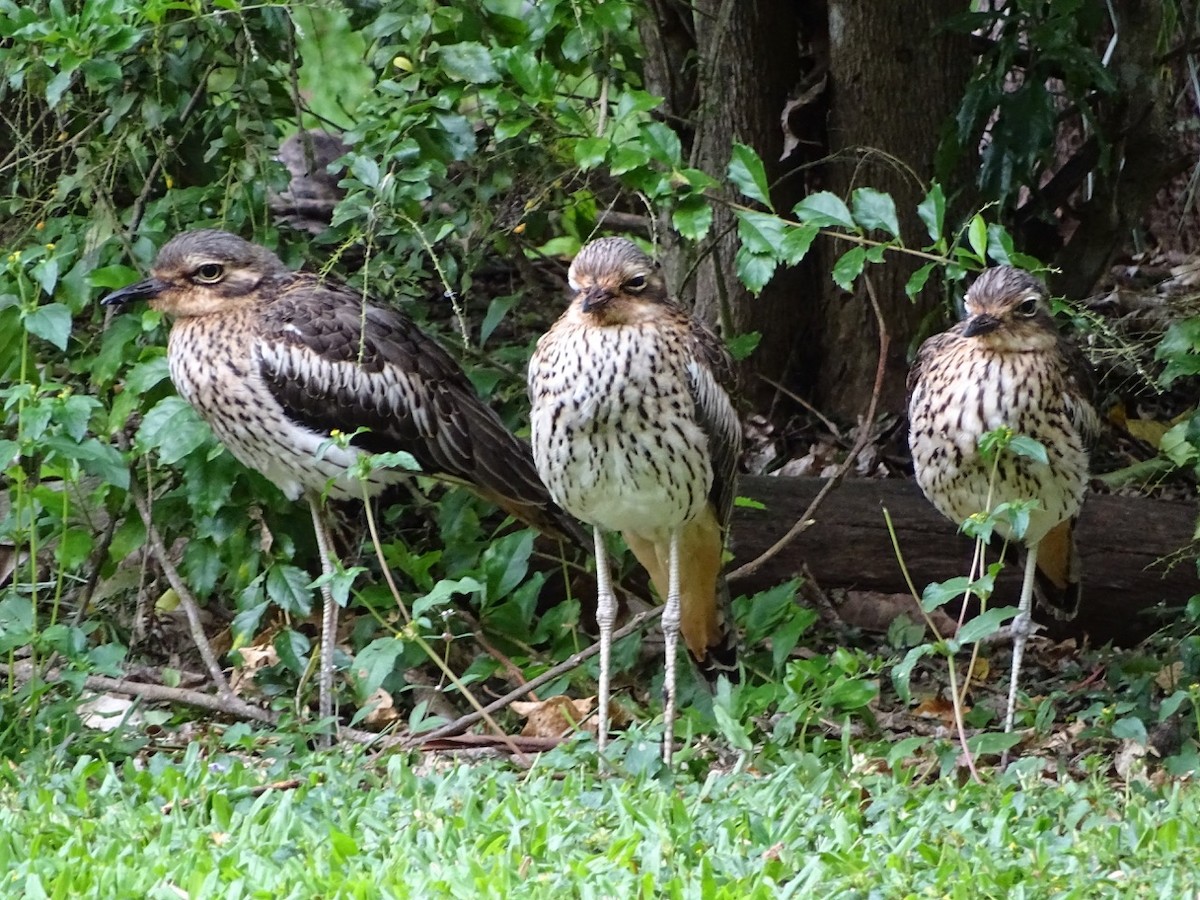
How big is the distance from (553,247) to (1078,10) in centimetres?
263

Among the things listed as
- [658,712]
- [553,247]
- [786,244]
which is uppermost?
[786,244]

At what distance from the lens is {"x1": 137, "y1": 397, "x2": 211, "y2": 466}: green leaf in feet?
19.7

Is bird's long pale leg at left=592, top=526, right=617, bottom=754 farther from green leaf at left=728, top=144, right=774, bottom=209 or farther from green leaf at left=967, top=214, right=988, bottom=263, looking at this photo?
green leaf at left=967, top=214, right=988, bottom=263

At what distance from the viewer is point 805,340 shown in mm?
7730

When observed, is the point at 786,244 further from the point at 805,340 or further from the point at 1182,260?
the point at 1182,260

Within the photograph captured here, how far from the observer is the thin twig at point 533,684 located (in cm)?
545

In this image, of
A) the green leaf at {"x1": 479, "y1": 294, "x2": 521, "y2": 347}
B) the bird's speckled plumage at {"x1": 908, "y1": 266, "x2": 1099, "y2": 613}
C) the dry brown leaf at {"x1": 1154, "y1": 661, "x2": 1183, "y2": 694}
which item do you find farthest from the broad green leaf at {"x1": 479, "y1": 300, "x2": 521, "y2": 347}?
the dry brown leaf at {"x1": 1154, "y1": 661, "x2": 1183, "y2": 694}

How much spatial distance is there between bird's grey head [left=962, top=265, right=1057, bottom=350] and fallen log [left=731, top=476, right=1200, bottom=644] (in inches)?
51.7

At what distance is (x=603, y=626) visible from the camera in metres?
5.59

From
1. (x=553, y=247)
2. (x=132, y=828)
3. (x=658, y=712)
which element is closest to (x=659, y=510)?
(x=658, y=712)

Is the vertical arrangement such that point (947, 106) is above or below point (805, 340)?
Answer: above

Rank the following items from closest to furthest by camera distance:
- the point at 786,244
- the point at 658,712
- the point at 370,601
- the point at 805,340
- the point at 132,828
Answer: the point at 132,828 < the point at 786,244 < the point at 658,712 < the point at 370,601 < the point at 805,340

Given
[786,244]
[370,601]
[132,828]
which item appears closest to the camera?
[132,828]

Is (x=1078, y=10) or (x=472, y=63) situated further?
(x=1078, y=10)
